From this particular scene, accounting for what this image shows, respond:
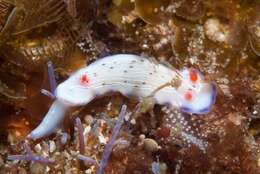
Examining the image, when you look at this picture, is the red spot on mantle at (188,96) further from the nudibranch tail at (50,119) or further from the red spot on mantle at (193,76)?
the nudibranch tail at (50,119)

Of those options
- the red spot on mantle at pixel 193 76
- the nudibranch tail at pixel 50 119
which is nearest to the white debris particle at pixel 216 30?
the red spot on mantle at pixel 193 76

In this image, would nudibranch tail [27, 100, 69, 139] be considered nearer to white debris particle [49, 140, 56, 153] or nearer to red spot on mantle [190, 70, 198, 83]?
white debris particle [49, 140, 56, 153]

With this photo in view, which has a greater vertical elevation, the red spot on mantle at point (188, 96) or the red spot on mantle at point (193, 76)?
the red spot on mantle at point (193, 76)

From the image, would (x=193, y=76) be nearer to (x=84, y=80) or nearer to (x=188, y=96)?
(x=188, y=96)

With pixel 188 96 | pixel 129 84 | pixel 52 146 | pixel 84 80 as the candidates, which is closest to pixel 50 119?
pixel 52 146

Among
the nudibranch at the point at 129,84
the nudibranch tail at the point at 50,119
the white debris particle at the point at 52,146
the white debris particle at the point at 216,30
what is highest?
the white debris particle at the point at 216,30

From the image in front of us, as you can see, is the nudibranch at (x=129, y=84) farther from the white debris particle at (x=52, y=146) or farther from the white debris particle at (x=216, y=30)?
the white debris particle at (x=216, y=30)

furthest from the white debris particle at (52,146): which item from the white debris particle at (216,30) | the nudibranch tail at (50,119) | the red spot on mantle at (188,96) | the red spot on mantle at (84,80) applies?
the white debris particle at (216,30)

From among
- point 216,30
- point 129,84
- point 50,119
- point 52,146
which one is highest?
point 216,30

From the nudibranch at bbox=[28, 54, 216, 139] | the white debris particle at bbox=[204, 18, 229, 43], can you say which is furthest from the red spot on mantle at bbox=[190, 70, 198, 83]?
the white debris particle at bbox=[204, 18, 229, 43]
